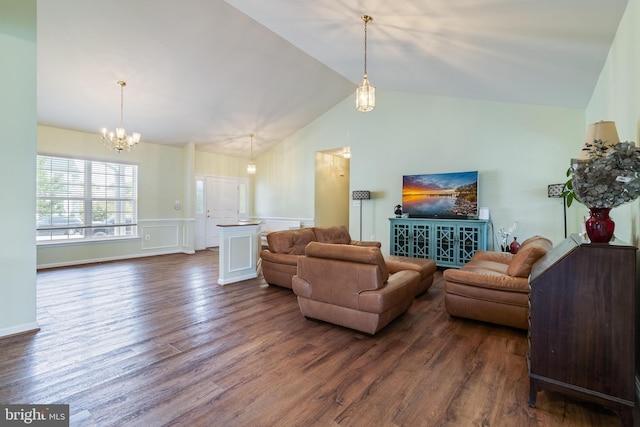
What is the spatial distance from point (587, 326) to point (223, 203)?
8.21 metres

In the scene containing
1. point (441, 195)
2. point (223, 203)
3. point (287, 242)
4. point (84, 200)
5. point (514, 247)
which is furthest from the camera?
point (223, 203)

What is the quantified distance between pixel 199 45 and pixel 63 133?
3.74 meters

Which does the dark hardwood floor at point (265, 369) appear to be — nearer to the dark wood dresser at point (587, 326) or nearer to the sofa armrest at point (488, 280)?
the dark wood dresser at point (587, 326)

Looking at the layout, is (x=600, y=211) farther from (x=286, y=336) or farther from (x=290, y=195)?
(x=290, y=195)

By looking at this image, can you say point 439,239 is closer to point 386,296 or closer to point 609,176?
point 386,296

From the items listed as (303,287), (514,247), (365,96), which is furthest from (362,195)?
(303,287)

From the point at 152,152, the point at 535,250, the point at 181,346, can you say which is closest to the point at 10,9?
the point at 181,346

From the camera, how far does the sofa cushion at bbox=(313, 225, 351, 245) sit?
4.88 metres

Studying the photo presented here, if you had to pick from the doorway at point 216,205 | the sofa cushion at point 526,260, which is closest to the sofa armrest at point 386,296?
the sofa cushion at point 526,260

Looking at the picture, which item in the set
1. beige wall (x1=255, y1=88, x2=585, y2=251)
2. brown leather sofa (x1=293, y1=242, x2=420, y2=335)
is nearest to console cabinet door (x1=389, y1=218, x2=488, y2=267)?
beige wall (x1=255, y1=88, x2=585, y2=251)

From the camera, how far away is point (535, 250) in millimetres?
2822

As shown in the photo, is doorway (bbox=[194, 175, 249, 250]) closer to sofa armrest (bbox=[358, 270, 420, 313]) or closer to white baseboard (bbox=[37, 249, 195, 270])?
white baseboard (bbox=[37, 249, 195, 270])

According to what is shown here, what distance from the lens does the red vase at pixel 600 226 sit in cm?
171

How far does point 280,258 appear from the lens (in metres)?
4.29
